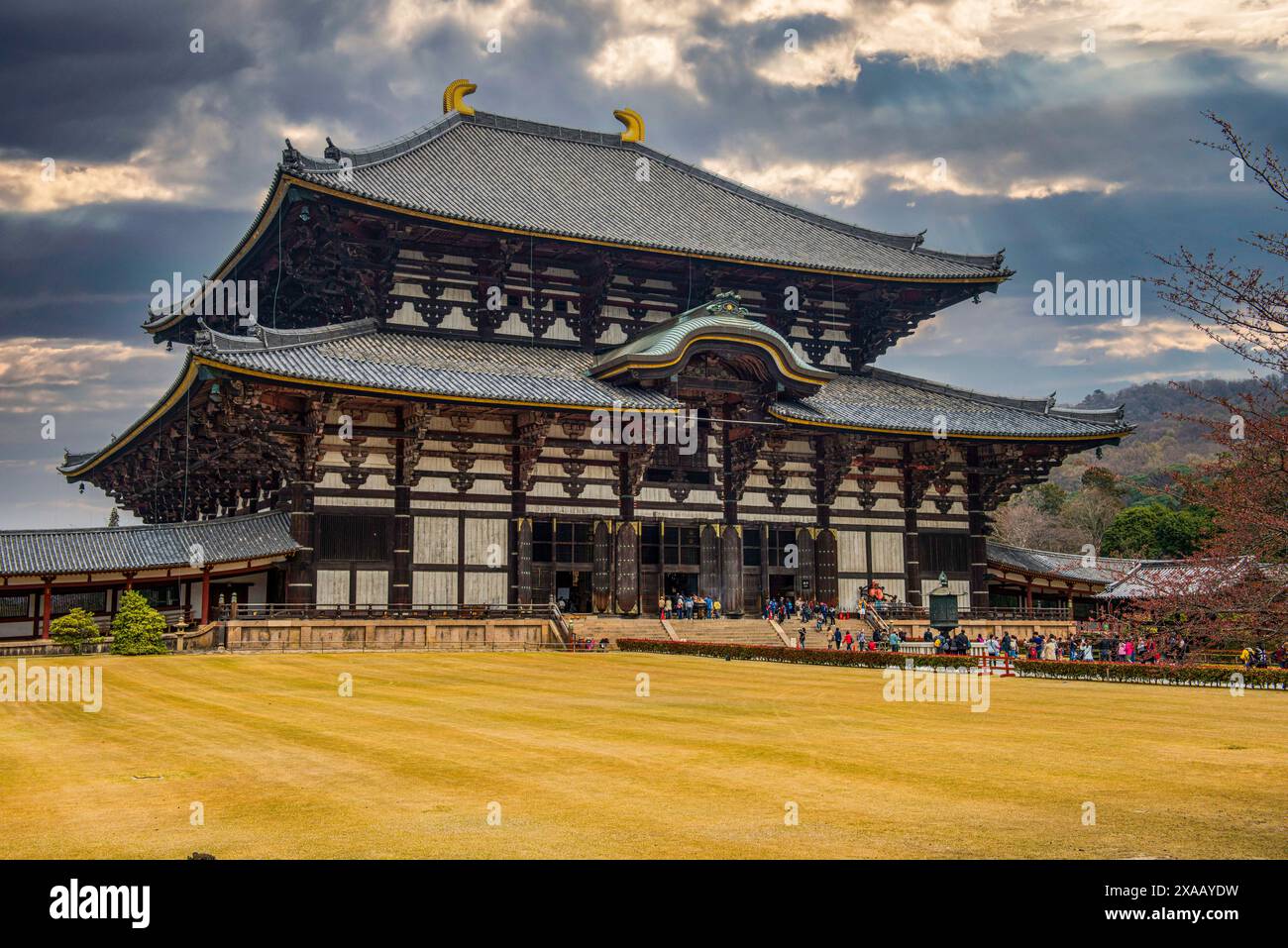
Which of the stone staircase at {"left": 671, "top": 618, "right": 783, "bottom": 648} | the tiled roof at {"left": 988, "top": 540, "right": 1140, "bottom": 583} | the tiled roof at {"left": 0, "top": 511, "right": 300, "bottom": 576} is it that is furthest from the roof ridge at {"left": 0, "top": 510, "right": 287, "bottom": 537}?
the tiled roof at {"left": 988, "top": 540, "right": 1140, "bottom": 583}

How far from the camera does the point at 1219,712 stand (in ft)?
70.9

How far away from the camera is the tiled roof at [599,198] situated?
45.8 m

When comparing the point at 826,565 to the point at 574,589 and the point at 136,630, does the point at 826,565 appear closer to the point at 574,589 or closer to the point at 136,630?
the point at 574,589

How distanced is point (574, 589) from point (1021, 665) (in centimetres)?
1890

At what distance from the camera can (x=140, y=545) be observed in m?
38.9

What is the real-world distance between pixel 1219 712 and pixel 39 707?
69.4 feet

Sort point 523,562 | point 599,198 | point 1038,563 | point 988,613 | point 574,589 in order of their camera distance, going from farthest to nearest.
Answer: point 1038,563 → point 599,198 → point 988,613 → point 574,589 → point 523,562

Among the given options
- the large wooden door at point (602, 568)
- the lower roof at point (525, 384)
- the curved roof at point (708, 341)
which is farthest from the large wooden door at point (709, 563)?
the curved roof at point (708, 341)

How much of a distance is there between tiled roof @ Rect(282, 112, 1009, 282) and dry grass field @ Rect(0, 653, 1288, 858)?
85.6 ft

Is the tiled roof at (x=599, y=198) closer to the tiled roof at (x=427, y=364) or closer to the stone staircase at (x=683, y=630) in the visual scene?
the tiled roof at (x=427, y=364)

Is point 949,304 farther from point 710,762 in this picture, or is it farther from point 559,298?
point 710,762

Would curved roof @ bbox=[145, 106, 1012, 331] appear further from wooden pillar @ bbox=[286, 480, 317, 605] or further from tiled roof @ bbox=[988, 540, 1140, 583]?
tiled roof @ bbox=[988, 540, 1140, 583]

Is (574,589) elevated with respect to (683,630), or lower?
elevated

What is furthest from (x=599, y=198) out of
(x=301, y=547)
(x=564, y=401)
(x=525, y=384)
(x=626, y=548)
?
(x=301, y=547)
